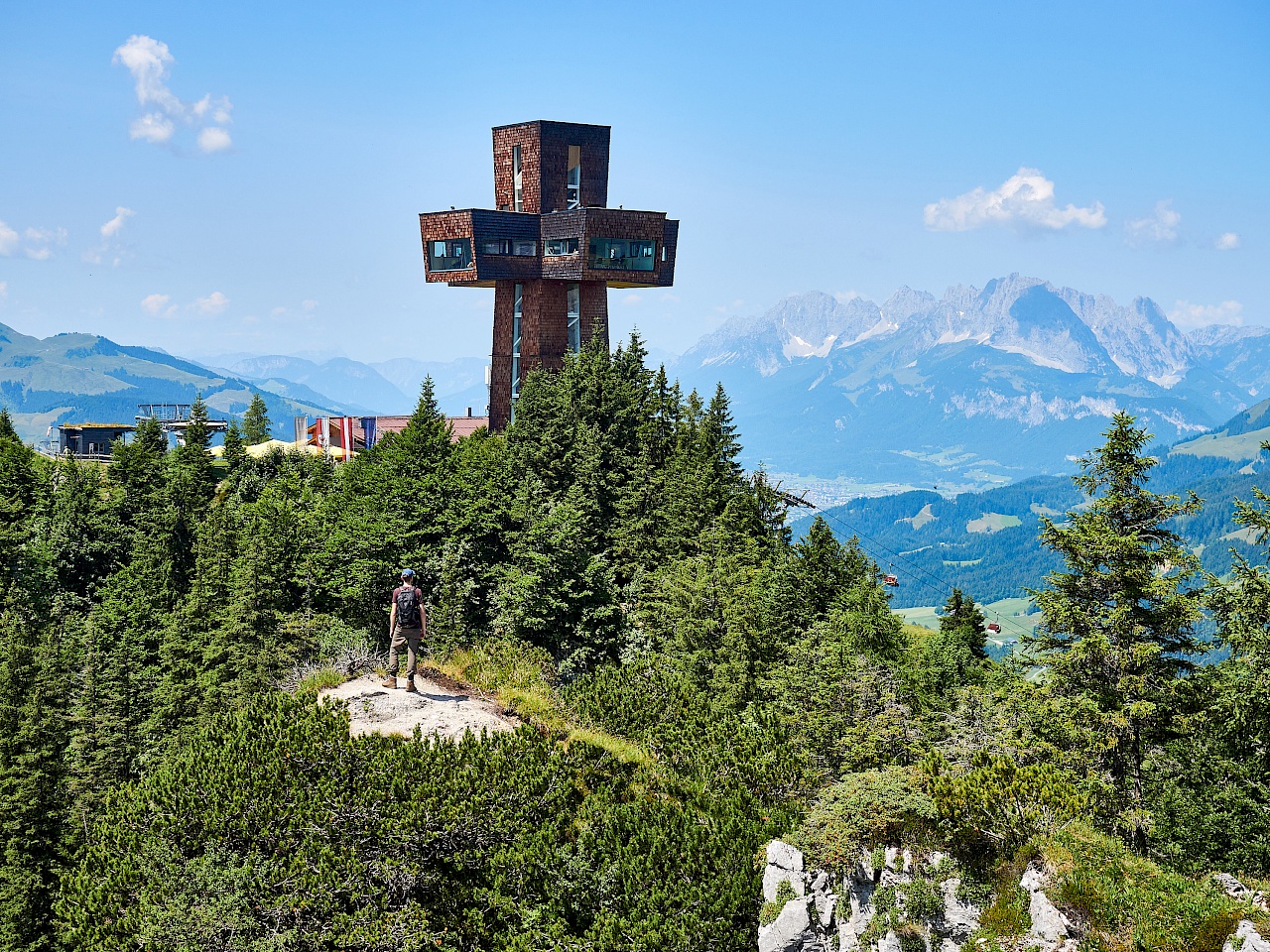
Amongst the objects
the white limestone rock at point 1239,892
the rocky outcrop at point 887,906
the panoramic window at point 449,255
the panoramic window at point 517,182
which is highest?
the panoramic window at point 517,182

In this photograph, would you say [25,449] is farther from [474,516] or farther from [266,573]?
[474,516]

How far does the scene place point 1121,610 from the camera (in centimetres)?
2688

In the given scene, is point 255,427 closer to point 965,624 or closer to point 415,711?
point 965,624

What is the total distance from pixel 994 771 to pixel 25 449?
312 ft

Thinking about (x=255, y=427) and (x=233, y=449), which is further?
(x=255, y=427)

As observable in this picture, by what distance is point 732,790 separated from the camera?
77.4 ft

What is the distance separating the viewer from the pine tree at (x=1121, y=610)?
2662 centimetres

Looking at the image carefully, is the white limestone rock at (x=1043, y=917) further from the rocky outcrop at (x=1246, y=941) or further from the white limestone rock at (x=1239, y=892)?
the white limestone rock at (x=1239, y=892)

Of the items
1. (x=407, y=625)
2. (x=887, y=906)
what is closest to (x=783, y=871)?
(x=887, y=906)

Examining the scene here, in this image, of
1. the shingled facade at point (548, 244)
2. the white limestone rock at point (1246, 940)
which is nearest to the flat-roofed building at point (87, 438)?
the shingled facade at point (548, 244)

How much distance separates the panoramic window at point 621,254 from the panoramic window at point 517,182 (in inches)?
298

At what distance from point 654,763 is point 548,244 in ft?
204

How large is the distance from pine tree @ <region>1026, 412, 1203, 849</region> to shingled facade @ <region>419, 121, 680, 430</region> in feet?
185

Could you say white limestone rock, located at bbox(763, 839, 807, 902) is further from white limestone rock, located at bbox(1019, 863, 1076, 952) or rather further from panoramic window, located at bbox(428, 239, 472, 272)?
panoramic window, located at bbox(428, 239, 472, 272)
